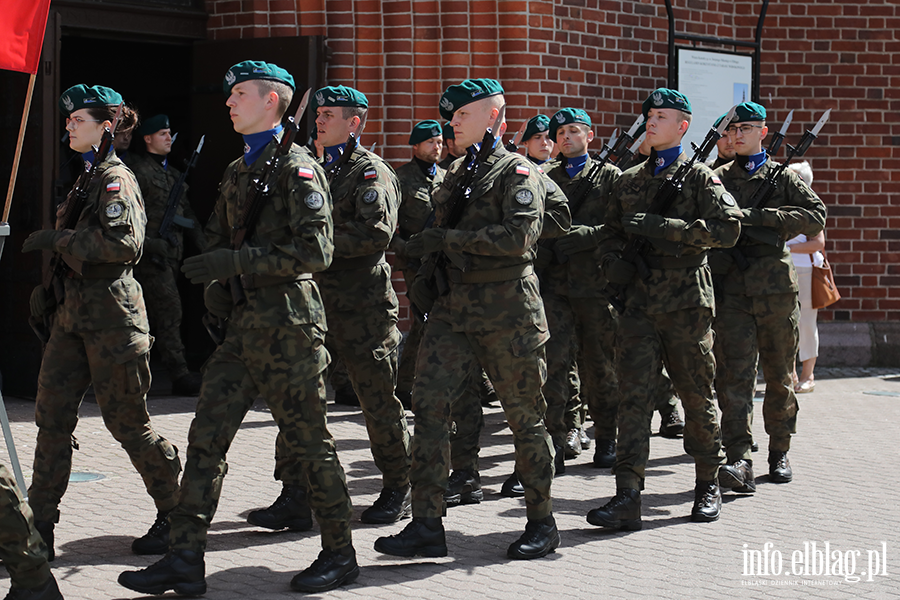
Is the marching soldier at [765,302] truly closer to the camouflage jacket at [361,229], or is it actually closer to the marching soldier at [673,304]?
the marching soldier at [673,304]

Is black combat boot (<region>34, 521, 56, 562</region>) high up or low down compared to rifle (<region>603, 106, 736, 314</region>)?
down

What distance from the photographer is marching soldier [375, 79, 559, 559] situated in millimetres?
5078

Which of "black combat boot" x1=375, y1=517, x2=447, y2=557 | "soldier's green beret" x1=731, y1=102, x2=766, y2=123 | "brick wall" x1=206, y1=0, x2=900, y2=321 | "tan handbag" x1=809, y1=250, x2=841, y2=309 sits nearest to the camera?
"black combat boot" x1=375, y1=517, x2=447, y2=557

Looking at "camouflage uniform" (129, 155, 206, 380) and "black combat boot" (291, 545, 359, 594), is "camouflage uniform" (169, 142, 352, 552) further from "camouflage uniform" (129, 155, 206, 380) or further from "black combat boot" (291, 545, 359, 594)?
"camouflage uniform" (129, 155, 206, 380)

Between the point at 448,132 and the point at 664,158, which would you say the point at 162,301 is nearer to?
the point at 448,132

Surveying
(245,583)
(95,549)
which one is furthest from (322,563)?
(95,549)

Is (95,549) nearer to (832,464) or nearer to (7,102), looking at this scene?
(832,464)

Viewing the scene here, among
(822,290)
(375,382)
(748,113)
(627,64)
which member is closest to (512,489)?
(375,382)

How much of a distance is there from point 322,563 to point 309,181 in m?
1.49

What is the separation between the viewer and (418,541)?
5.05m

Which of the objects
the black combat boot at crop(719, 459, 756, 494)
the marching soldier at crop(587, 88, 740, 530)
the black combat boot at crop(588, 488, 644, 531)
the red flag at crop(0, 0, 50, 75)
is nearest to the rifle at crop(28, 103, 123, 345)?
the red flag at crop(0, 0, 50, 75)

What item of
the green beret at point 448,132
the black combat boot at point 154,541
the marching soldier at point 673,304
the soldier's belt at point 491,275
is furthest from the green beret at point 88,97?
the green beret at point 448,132

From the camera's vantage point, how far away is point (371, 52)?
10.2 metres

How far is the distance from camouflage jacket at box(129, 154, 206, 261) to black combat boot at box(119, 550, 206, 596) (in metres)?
5.21
